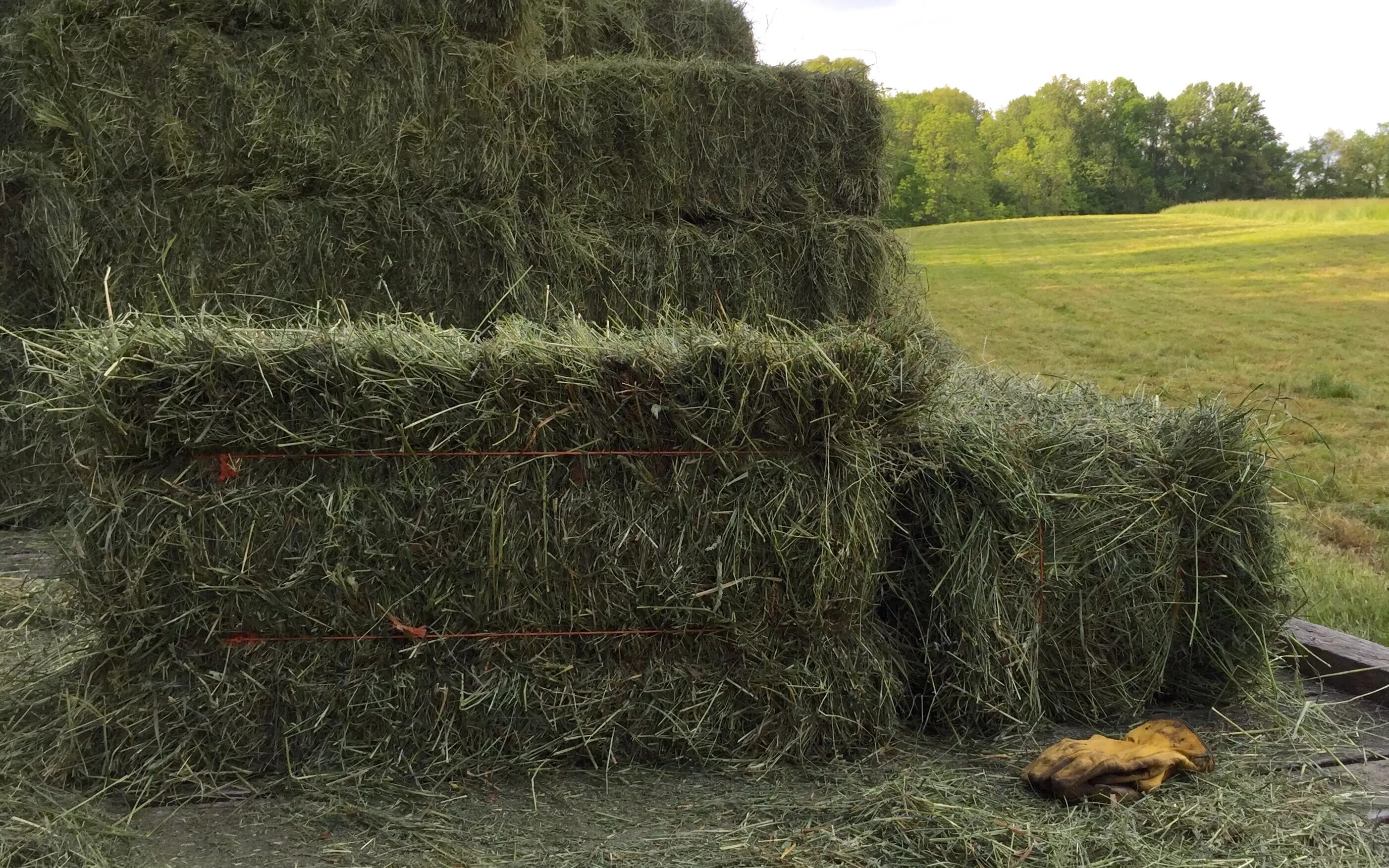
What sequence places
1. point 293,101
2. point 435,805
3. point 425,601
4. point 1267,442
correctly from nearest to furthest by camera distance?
point 435,805
point 425,601
point 1267,442
point 293,101

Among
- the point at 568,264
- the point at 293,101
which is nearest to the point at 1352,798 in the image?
the point at 568,264

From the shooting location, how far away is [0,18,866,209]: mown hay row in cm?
506

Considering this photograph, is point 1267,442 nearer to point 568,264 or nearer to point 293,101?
point 568,264

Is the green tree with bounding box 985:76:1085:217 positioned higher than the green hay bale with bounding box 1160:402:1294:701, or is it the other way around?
the green tree with bounding box 985:76:1085:217

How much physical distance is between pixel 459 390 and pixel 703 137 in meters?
3.38

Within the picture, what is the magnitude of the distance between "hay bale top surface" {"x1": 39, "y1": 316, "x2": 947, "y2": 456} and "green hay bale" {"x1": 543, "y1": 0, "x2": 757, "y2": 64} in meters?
3.96

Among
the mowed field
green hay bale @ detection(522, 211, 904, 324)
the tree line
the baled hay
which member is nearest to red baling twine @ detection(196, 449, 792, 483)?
the mowed field

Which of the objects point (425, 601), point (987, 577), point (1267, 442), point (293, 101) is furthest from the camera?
point (293, 101)

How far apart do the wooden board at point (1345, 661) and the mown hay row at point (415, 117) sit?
12.0 feet

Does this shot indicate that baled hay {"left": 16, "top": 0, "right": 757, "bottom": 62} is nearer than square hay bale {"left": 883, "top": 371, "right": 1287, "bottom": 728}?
No

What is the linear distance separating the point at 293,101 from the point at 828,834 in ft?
15.3

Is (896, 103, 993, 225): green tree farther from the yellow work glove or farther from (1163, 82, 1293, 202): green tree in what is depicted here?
the yellow work glove

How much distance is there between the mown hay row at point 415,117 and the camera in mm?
5062

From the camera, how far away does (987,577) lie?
10.9ft
